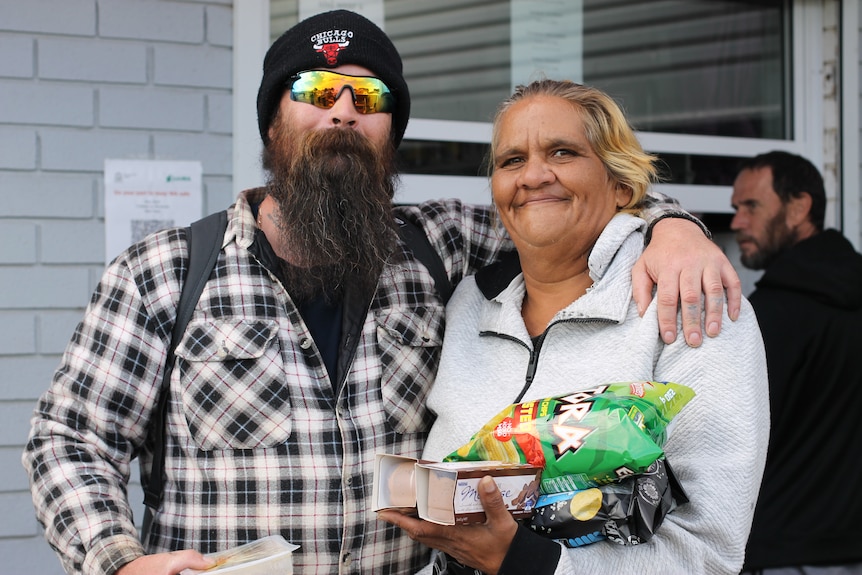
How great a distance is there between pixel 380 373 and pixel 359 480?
254mm

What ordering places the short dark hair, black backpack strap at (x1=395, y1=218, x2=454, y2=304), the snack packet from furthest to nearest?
the short dark hair, black backpack strap at (x1=395, y1=218, x2=454, y2=304), the snack packet

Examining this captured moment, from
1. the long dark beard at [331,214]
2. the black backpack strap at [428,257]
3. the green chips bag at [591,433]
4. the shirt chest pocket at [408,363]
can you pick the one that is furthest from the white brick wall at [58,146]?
the green chips bag at [591,433]

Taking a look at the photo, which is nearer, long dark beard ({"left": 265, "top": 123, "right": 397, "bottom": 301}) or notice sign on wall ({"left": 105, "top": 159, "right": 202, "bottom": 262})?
long dark beard ({"left": 265, "top": 123, "right": 397, "bottom": 301})

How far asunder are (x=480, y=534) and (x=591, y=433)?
0.83 ft

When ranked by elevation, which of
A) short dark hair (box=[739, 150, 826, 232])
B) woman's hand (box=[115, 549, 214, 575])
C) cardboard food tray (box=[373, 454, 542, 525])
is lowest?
woman's hand (box=[115, 549, 214, 575])

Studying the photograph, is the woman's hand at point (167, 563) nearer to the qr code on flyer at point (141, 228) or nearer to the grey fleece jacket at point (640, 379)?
the grey fleece jacket at point (640, 379)

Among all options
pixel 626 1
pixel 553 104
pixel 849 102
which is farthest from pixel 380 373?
pixel 849 102

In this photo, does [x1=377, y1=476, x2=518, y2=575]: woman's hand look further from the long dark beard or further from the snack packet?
the long dark beard

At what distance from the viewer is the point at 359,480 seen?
202cm

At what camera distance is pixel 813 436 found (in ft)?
10.5

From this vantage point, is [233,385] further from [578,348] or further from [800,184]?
[800,184]

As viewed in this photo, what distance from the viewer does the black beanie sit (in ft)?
7.34

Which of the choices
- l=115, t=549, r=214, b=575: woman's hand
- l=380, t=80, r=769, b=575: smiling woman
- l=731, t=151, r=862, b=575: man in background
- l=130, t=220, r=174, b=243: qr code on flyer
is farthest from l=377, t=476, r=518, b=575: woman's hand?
l=130, t=220, r=174, b=243: qr code on flyer

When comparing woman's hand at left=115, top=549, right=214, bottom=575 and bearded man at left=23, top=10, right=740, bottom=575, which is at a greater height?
bearded man at left=23, top=10, right=740, bottom=575
